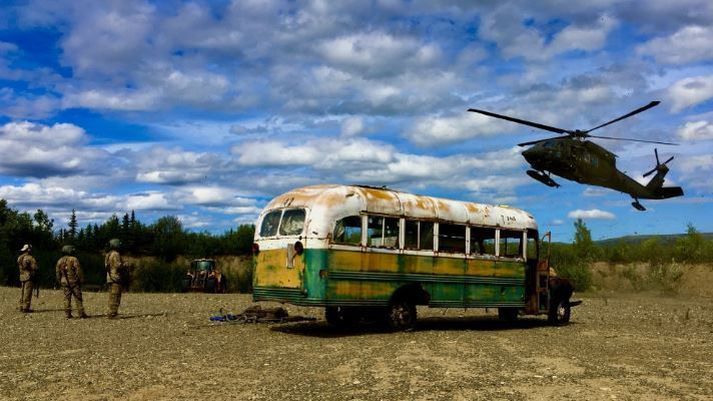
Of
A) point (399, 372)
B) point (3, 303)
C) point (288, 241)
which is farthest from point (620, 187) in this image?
point (3, 303)

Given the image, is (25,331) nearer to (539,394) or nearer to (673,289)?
(539,394)

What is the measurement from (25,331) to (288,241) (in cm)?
610

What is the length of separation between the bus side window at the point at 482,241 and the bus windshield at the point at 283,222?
421 cm

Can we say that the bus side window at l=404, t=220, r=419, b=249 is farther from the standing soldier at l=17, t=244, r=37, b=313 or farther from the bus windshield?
the standing soldier at l=17, t=244, r=37, b=313

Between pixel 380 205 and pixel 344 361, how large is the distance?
418 cm

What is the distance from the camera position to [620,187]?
24.1 meters

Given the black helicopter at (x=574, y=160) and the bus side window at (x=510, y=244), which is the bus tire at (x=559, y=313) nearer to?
the bus side window at (x=510, y=244)

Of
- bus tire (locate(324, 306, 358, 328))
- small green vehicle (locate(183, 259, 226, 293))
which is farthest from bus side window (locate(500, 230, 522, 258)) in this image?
small green vehicle (locate(183, 259, 226, 293))

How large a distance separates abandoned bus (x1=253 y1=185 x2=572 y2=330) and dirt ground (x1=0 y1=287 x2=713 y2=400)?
27.6 inches

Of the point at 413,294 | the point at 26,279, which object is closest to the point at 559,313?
the point at 413,294

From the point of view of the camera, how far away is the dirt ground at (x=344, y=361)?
7.70 m

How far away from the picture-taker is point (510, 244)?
51.3ft

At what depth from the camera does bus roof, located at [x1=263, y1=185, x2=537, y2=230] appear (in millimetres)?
12508

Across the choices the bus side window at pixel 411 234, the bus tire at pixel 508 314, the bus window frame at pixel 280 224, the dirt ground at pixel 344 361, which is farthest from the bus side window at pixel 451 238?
the bus window frame at pixel 280 224
